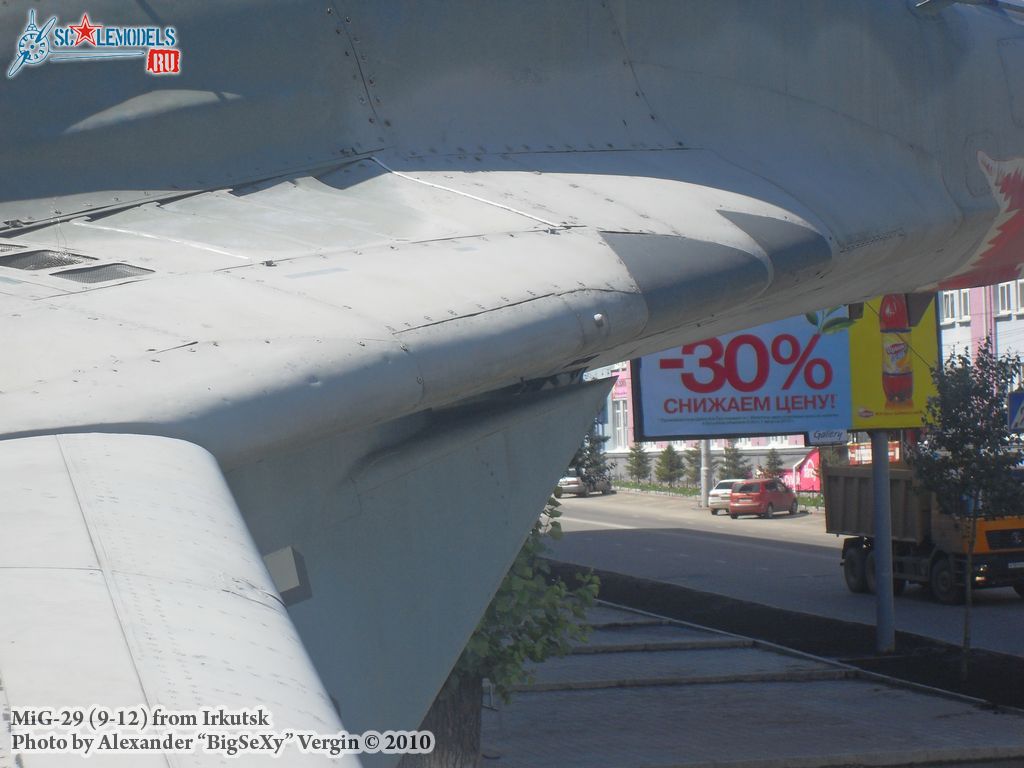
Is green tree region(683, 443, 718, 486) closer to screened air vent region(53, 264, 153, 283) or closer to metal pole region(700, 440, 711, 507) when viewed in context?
metal pole region(700, 440, 711, 507)

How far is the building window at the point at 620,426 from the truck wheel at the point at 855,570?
40629mm

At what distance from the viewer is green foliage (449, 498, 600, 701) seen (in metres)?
8.21

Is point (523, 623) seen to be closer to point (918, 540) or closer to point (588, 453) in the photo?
point (918, 540)

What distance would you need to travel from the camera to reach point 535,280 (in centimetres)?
411

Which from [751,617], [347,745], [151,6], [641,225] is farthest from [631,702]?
[347,745]

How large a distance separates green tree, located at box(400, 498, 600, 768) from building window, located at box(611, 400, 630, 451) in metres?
55.4

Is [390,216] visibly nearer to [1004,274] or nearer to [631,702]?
[1004,274]

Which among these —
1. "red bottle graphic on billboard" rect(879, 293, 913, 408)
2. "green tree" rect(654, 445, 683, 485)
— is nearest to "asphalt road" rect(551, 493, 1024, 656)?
"red bottle graphic on billboard" rect(879, 293, 913, 408)

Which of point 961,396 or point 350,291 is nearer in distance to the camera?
point 350,291

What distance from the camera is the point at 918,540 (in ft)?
71.6

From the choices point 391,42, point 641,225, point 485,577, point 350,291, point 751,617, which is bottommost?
point 751,617

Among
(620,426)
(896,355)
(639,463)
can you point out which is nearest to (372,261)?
(896,355)

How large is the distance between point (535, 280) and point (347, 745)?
2.22 m

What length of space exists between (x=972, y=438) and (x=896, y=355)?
7.93ft
